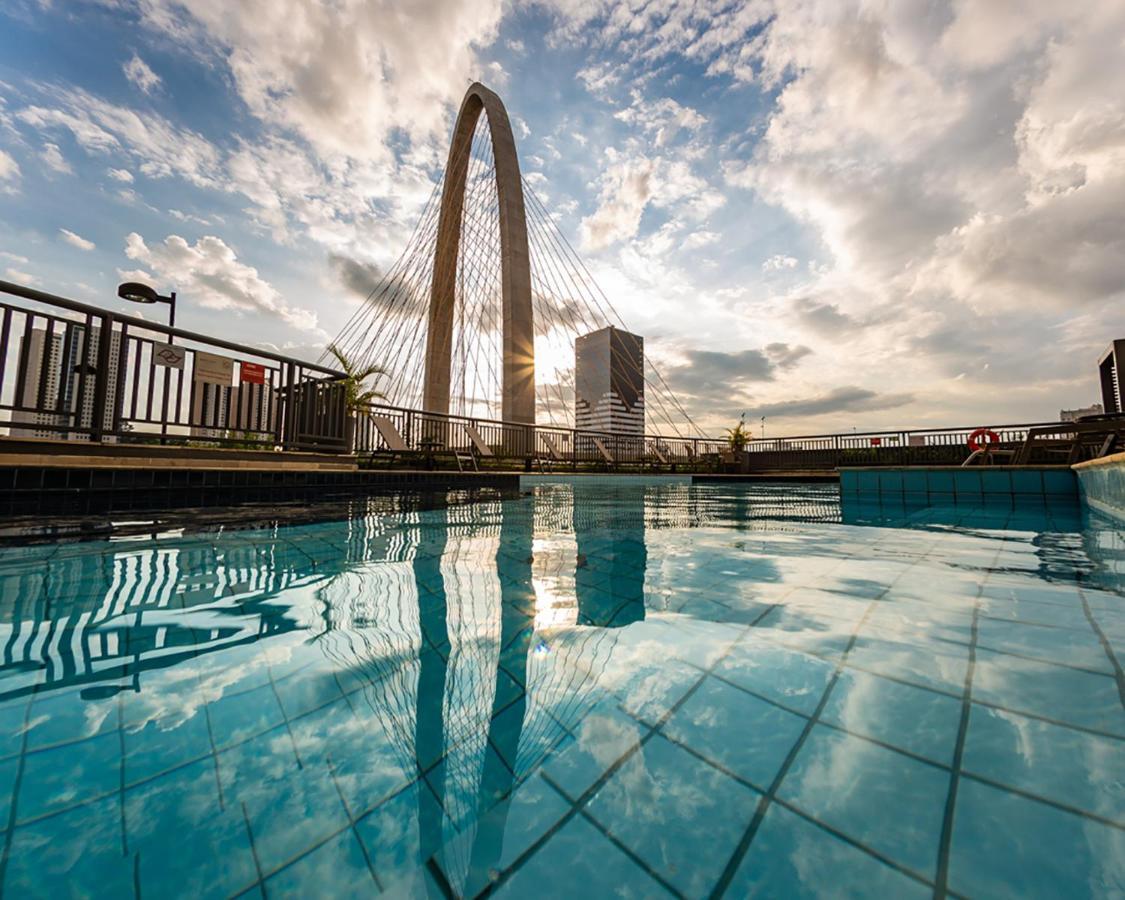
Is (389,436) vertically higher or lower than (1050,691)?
higher

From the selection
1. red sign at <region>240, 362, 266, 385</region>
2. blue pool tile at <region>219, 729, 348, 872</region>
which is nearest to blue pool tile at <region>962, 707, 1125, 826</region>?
blue pool tile at <region>219, 729, 348, 872</region>

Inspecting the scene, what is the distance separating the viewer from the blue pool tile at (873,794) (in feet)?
2.41

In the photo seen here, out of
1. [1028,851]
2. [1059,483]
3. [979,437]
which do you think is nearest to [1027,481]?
[1059,483]

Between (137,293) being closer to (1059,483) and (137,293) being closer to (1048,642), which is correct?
(1048,642)

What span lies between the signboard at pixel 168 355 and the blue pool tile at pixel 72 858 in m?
5.90

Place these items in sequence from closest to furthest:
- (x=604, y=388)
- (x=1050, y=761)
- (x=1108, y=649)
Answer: (x=1050, y=761)
(x=1108, y=649)
(x=604, y=388)

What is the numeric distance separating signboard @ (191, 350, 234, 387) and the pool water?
3.83 metres

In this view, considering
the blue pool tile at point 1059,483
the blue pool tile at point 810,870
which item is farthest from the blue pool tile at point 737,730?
the blue pool tile at point 1059,483

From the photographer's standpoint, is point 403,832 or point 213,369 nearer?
point 403,832

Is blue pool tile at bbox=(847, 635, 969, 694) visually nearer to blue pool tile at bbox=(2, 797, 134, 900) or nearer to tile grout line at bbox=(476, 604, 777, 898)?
tile grout line at bbox=(476, 604, 777, 898)

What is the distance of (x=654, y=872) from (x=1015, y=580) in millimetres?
2787

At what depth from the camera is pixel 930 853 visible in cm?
70

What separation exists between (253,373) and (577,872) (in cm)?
697

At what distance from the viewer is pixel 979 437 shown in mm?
11797
